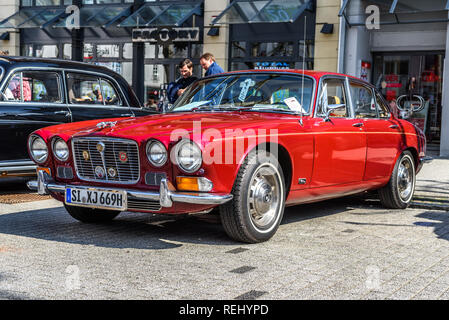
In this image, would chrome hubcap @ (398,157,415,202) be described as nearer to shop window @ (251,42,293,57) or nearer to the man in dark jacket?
the man in dark jacket

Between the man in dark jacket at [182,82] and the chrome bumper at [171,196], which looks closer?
the chrome bumper at [171,196]

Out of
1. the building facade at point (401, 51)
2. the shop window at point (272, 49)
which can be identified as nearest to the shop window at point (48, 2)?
the shop window at point (272, 49)

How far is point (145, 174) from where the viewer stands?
5.03 m

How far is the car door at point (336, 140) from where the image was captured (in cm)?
598

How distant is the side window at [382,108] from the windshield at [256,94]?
5.10 feet

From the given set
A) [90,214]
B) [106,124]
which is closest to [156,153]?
[106,124]

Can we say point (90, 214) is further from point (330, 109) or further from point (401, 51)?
point (401, 51)

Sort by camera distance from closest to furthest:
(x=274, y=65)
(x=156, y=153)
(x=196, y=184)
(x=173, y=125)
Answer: (x=196, y=184), (x=156, y=153), (x=173, y=125), (x=274, y=65)

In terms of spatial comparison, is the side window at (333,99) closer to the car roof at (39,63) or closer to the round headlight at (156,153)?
the round headlight at (156,153)

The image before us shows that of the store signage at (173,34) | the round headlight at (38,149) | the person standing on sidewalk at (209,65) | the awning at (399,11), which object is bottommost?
the round headlight at (38,149)

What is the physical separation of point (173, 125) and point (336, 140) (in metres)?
1.85

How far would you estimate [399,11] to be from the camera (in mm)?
15172

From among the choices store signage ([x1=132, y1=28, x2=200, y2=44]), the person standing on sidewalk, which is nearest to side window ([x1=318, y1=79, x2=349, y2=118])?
the person standing on sidewalk

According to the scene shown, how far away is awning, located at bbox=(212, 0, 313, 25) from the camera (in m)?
16.6
